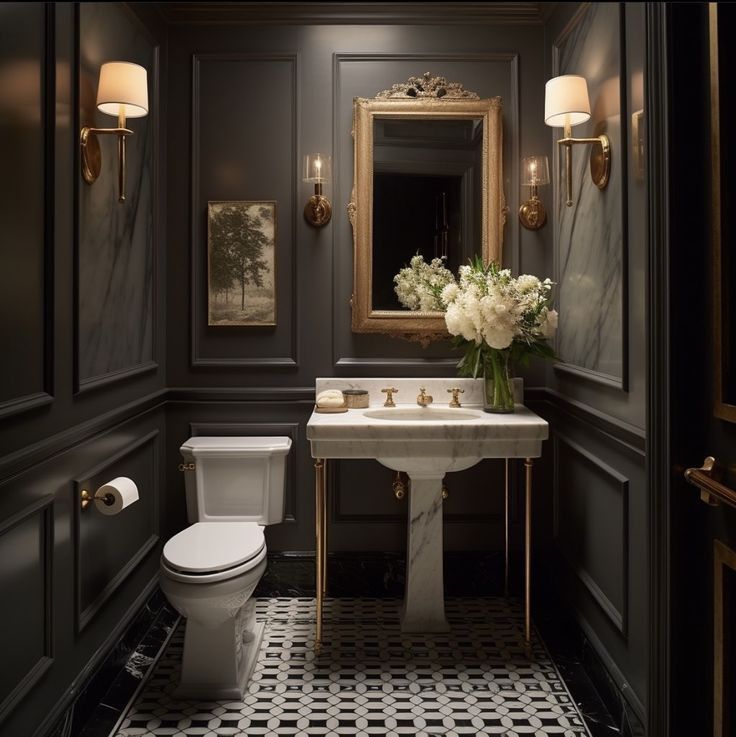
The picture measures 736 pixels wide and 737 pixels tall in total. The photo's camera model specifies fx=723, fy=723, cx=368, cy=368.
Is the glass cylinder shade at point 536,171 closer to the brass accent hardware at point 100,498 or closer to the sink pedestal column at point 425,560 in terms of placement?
the sink pedestal column at point 425,560

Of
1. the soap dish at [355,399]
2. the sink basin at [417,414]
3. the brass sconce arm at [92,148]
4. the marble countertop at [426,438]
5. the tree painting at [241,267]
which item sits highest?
the brass sconce arm at [92,148]

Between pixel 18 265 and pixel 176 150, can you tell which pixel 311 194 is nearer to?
pixel 176 150

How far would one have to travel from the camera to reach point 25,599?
5.81 feet

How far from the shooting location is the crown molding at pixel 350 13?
10.0 ft

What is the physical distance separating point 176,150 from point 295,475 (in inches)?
59.1

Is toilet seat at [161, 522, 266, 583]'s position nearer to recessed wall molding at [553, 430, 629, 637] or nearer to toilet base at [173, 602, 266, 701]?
toilet base at [173, 602, 266, 701]

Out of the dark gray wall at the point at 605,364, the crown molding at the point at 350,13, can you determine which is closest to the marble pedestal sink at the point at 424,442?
the dark gray wall at the point at 605,364

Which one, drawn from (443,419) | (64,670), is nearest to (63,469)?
(64,670)

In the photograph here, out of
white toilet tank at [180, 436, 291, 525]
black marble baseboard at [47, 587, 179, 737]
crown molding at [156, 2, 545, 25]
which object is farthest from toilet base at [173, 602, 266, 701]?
crown molding at [156, 2, 545, 25]

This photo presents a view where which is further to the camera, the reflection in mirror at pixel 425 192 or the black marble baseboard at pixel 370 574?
the black marble baseboard at pixel 370 574
